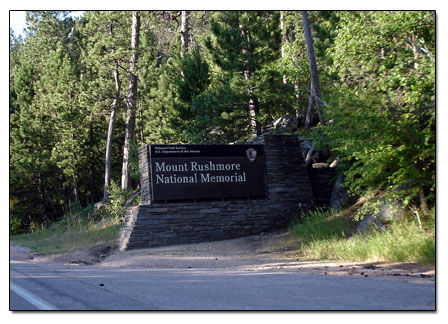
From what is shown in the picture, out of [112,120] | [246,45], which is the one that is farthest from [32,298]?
[112,120]

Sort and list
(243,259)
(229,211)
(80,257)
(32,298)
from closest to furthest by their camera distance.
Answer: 1. (32,298)
2. (243,259)
3. (80,257)
4. (229,211)

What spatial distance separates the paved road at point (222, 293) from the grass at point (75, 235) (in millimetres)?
10986

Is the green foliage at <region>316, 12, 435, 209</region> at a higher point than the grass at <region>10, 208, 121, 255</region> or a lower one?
higher

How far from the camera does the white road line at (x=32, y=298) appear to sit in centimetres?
682

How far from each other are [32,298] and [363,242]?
7.94 meters

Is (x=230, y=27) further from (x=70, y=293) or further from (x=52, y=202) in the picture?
(x=52, y=202)

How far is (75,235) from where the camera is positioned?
26.0 m

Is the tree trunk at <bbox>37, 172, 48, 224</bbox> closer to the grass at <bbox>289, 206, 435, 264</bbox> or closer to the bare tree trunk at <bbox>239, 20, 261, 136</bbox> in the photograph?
the bare tree trunk at <bbox>239, 20, 261, 136</bbox>

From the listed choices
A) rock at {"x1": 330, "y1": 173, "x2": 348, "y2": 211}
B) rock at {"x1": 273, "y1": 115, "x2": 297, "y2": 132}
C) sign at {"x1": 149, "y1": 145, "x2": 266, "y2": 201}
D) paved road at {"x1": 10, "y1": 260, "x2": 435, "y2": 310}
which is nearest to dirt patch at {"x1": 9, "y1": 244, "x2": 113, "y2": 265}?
sign at {"x1": 149, "y1": 145, "x2": 266, "y2": 201}

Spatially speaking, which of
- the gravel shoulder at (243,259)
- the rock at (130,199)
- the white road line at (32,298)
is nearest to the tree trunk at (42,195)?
the rock at (130,199)

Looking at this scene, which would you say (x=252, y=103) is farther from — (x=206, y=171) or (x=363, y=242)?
(x=363, y=242)

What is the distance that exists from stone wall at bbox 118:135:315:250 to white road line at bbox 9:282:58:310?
8458mm

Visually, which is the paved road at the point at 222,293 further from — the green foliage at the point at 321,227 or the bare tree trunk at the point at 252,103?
the bare tree trunk at the point at 252,103

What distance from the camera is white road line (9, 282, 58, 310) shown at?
6.82 meters
